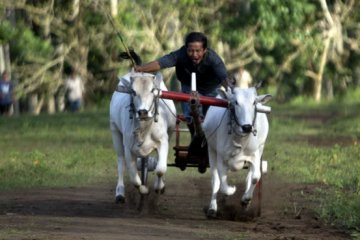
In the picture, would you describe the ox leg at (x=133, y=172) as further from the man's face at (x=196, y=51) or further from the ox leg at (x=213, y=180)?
the man's face at (x=196, y=51)

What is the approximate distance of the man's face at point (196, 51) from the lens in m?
12.3

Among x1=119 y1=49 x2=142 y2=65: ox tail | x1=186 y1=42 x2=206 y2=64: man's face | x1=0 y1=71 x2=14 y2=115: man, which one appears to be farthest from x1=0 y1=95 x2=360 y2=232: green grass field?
x1=0 y1=71 x2=14 y2=115: man

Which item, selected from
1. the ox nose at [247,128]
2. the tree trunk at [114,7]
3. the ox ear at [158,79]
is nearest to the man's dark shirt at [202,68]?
the ox ear at [158,79]

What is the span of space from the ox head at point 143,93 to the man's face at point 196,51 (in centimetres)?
58

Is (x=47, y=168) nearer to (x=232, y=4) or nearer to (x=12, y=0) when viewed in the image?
(x=12, y=0)

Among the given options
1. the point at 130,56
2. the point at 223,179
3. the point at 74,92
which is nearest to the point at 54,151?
the point at 130,56

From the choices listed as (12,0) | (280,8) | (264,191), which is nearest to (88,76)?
(12,0)

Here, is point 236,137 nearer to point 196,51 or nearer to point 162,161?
point 162,161

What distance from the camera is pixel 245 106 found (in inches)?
453

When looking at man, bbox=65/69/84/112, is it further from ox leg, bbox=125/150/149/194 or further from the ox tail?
ox leg, bbox=125/150/149/194

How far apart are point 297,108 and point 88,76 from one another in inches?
377

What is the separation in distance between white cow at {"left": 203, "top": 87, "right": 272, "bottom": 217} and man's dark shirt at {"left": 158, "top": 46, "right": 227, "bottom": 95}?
1.45 feet

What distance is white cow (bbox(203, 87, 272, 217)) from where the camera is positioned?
37.9ft

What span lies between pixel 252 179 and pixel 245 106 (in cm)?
80
